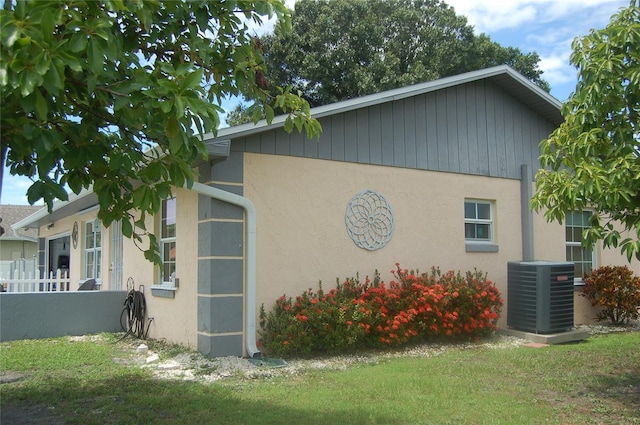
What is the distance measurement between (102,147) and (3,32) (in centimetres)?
123

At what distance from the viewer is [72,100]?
13.9 ft

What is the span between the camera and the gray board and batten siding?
9484mm

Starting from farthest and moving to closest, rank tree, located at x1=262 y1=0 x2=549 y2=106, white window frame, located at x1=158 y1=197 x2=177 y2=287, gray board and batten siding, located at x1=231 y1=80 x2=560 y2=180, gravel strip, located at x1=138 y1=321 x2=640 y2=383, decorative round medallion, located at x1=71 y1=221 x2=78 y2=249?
tree, located at x1=262 y1=0 x2=549 y2=106
decorative round medallion, located at x1=71 y1=221 x2=78 y2=249
white window frame, located at x1=158 y1=197 x2=177 y2=287
gray board and batten siding, located at x1=231 y1=80 x2=560 y2=180
gravel strip, located at x1=138 y1=321 x2=640 y2=383

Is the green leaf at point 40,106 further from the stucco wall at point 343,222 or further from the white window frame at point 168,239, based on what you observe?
the white window frame at point 168,239

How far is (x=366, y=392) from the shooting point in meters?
6.51

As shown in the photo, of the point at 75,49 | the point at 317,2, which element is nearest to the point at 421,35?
the point at 317,2

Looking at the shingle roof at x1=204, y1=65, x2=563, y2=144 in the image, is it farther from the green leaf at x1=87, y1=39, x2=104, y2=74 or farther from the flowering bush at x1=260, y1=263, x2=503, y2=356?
the green leaf at x1=87, y1=39, x2=104, y2=74

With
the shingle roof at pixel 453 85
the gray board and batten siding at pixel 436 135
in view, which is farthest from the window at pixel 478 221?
the shingle roof at pixel 453 85

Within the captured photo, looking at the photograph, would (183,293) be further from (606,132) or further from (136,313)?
(606,132)

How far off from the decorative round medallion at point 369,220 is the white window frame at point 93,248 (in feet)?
22.8

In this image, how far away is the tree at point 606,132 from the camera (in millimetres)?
5812

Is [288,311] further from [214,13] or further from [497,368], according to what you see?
[214,13]

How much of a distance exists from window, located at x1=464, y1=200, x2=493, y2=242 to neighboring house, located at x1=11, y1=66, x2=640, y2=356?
0.03 metres

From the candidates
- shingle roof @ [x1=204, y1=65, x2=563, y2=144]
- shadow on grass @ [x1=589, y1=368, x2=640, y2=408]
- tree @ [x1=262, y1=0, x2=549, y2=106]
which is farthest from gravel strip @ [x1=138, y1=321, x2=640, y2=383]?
tree @ [x1=262, y1=0, x2=549, y2=106]
